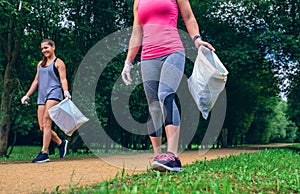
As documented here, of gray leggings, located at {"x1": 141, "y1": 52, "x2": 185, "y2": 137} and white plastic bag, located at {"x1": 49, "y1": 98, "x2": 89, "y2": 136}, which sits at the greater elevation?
gray leggings, located at {"x1": 141, "y1": 52, "x2": 185, "y2": 137}

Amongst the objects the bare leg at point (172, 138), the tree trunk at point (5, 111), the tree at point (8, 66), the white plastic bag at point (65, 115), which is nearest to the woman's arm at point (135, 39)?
the bare leg at point (172, 138)

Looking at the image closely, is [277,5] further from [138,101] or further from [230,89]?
[138,101]

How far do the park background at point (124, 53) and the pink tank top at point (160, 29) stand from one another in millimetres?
4330

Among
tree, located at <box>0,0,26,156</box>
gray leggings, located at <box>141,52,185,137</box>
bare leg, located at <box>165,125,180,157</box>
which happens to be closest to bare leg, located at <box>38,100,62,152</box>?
gray leggings, located at <box>141,52,185,137</box>

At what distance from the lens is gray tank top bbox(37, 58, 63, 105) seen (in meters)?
6.46

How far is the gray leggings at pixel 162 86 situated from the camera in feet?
13.0

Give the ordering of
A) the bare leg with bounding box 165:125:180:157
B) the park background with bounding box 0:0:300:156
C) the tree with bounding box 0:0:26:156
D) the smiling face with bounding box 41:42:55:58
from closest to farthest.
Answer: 1. the bare leg with bounding box 165:125:180:157
2. the smiling face with bounding box 41:42:55:58
3. the tree with bounding box 0:0:26:156
4. the park background with bounding box 0:0:300:156

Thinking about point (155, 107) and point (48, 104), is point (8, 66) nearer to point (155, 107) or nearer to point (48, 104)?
point (48, 104)

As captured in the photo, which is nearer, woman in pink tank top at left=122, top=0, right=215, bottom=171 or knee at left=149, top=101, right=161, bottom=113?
woman in pink tank top at left=122, top=0, right=215, bottom=171

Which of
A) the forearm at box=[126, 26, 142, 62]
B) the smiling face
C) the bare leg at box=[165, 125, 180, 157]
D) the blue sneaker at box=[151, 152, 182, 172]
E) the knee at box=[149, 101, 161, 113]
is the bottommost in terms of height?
the blue sneaker at box=[151, 152, 182, 172]

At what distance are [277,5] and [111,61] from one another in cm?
824

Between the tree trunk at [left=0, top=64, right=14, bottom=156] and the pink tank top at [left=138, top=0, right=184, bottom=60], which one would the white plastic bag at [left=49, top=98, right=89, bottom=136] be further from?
the tree trunk at [left=0, top=64, right=14, bottom=156]

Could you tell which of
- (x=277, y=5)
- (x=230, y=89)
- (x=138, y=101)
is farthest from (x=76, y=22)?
(x=230, y=89)

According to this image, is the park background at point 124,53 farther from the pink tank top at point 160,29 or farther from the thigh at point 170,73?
the thigh at point 170,73
